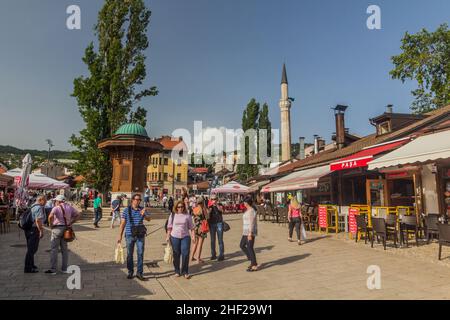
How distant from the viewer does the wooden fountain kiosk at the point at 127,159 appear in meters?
22.6

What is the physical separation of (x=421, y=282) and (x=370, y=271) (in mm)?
1039

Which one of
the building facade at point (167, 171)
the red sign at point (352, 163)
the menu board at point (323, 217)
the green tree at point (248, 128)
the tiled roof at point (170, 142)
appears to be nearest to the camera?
the red sign at point (352, 163)

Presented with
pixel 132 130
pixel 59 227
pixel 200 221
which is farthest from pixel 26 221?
pixel 132 130

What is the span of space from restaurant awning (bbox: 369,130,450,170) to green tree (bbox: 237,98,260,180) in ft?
113

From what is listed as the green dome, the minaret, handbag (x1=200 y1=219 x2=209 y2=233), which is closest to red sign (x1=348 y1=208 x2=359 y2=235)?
handbag (x1=200 y1=219 x2=209 y2=233)

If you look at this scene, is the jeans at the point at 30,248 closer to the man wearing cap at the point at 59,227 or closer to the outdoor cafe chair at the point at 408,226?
the man wearing cap at the point at 59,227

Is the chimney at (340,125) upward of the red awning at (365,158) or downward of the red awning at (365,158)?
upward

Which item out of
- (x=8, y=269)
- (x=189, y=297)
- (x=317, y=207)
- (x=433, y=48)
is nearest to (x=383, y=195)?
(x=317, y=207)

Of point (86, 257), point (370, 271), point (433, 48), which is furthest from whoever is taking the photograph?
point (433, 48)

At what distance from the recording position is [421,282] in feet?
20.0

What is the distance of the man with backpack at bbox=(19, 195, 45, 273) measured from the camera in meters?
7.20

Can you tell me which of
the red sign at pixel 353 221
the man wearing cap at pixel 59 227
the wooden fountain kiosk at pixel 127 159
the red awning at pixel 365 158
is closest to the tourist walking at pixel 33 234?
the man wearing cap at pixel 59 227

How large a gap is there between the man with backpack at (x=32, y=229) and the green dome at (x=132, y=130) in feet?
55.1
